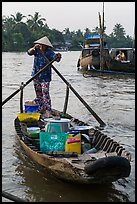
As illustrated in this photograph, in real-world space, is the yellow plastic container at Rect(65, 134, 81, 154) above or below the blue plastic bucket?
below

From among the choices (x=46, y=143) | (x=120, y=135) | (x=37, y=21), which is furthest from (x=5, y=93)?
(x=37, y=21)

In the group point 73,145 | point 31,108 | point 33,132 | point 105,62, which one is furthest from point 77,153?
point 105,62

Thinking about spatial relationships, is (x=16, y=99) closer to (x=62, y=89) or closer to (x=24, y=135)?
(x=62, y=89)

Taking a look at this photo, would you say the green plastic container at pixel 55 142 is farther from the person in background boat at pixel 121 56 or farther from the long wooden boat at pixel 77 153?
the person in background boat at pixel 121 56

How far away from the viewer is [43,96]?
25.8 ft

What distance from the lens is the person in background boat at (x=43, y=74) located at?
7.52m

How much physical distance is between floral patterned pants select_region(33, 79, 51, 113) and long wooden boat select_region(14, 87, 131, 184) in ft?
4.10

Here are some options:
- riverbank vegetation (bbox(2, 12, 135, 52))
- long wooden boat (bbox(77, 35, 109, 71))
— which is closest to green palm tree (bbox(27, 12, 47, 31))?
riverbank vegetation (bbox(2, 12, 135, 52))

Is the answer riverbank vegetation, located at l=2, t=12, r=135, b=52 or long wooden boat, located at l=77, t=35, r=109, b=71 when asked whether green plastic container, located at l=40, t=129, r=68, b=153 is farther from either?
riverbank vegetation, located at l=2, t=12, r=135, b=52

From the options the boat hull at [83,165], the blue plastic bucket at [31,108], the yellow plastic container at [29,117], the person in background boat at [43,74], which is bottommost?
the boat hull at [83,165]

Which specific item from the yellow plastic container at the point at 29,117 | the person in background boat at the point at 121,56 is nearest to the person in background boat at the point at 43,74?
the yellow plastic container at the point at 29,117

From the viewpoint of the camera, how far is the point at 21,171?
5.69m

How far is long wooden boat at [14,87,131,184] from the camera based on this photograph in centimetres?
428

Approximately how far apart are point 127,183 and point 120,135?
2.74 meters
